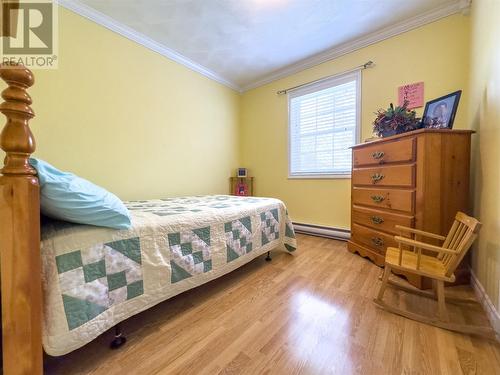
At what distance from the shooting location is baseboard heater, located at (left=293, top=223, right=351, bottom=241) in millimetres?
2627

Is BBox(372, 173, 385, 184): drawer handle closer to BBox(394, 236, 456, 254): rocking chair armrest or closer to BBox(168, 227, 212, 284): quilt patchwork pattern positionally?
BBox(394, 236, 456, 254): rocking chair armrest

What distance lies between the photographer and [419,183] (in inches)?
60.0

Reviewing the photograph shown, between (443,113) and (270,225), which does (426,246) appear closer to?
(270,225)

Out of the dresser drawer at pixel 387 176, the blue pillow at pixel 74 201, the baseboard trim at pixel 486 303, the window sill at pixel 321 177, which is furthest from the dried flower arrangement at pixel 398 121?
the blue pillow at pixel 74 201

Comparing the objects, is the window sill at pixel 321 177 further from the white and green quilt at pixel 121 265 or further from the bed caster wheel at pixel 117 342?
the bed caster wheel at pixel 117 342

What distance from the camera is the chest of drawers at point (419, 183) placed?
1496mm

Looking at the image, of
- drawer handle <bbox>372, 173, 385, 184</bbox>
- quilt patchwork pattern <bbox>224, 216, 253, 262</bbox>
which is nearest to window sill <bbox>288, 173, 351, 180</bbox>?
drawer handle <bbox>372, 173, 385, 184</bbox>

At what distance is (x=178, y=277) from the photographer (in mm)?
1223

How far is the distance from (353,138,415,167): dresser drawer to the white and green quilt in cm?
139

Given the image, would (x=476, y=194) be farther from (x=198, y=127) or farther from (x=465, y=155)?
(x=198, y=127)

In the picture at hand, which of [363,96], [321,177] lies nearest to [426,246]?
[321,177]

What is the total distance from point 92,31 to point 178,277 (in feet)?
8.10

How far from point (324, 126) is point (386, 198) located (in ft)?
4.73

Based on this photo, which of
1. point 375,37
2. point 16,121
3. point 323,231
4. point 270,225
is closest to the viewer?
point 16,121
